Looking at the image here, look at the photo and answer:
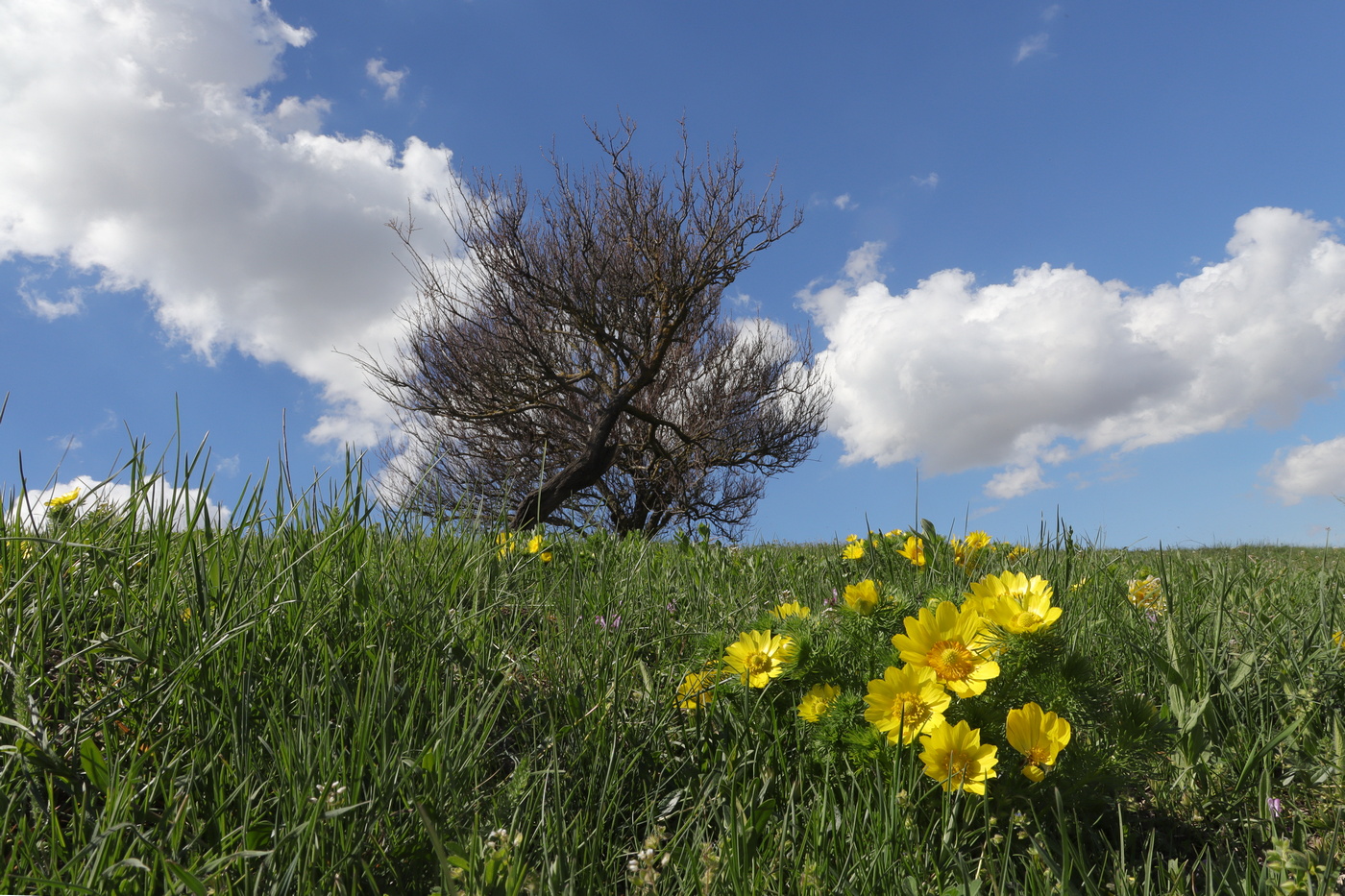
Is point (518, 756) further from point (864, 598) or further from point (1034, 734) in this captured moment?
point (1034, 734)

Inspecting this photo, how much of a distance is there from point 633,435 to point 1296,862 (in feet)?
45.6

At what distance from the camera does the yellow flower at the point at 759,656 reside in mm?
1409

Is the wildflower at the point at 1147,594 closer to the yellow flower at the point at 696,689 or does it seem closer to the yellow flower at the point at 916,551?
the yellow flower at the point at 916,551

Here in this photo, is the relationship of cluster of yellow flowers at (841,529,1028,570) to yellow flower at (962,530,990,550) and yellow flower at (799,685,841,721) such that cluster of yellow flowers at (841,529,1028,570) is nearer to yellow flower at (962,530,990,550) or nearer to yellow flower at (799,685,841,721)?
yellow flower at (962,530,990,550)

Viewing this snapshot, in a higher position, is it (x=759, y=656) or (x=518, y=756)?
(x=759, y=656)

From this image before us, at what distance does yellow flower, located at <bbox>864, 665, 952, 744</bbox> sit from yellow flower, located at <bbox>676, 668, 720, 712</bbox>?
400 mm

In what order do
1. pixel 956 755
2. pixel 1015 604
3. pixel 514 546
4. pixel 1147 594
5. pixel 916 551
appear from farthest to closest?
pixel 916 551 → pixel 1147 594 → pixel 514 546 → pixel 1015 604 → pixel 956 755

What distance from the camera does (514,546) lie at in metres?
2.24

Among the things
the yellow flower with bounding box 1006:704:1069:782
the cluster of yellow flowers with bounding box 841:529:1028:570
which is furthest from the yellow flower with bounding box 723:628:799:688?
the cluster of yellow flowers with bounding box 841:529:1028:570

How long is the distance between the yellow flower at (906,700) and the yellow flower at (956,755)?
4cm

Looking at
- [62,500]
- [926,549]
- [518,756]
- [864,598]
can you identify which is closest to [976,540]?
[926,549]

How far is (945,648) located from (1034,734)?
177 mm

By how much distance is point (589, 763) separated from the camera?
1.37 m

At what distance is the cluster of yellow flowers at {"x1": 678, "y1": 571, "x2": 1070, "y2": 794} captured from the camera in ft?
3.70
